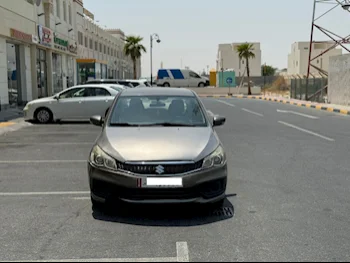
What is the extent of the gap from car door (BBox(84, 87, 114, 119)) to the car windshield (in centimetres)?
1001

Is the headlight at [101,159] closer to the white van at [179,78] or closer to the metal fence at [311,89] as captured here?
the metal fence at [311,89]

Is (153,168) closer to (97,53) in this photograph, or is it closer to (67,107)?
(67,107)

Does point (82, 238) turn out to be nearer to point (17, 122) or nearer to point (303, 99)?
point (17, 122)

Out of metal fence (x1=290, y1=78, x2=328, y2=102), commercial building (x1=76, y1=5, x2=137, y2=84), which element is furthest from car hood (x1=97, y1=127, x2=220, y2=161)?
commercial building (x1=76, y1=5, x2=137, y2=84)

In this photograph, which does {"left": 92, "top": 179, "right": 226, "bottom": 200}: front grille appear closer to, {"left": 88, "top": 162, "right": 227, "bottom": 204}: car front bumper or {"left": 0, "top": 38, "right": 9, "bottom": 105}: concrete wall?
{"left": 88, "top": 162, "right": 227, "bottom": 204}: car front bumper

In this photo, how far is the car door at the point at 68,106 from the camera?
54.4 ft

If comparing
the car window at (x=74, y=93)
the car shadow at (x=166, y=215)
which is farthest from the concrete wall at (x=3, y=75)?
the car shadow at (x=166, y=215)

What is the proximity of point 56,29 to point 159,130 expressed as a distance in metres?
27.8

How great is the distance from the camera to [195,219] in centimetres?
526

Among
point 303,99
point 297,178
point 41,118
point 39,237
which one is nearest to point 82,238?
point 39,237

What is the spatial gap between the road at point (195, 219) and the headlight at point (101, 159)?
0.66 meters

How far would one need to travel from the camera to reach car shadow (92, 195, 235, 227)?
5.15m

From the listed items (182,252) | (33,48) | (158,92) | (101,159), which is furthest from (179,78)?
(182,252)

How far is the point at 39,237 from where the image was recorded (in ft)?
15.2
